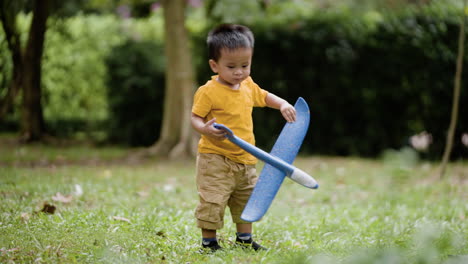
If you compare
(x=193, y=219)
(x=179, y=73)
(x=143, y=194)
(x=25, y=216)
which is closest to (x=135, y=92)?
(x=179, y=73)

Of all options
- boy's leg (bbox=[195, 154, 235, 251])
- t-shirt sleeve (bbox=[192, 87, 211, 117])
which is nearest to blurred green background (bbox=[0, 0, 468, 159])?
t-shirt sleeve (bbox=[192, 87, 211, 117])

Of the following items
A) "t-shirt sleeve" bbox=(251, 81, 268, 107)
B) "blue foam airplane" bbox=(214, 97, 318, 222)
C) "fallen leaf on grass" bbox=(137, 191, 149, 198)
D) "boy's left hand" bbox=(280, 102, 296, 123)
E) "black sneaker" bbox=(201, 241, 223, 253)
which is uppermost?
"t-shirt sleeve" bbox=(251, 81, 268, 107)

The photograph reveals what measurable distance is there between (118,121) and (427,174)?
19.1ft

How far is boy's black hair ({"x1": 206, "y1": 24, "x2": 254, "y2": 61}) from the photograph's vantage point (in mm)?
2871

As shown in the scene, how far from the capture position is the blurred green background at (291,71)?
27.0 ft

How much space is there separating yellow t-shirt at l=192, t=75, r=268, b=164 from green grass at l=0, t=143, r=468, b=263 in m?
0.58

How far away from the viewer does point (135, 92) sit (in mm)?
9945

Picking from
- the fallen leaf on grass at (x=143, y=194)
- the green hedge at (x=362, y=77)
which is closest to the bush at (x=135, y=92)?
the green hedge at (x=362, y=77)

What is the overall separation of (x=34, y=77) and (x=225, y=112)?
704 centimetres

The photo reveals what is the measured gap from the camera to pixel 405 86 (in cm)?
838

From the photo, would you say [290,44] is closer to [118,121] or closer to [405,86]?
[405,86]

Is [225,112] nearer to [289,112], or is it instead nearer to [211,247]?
[289,112]

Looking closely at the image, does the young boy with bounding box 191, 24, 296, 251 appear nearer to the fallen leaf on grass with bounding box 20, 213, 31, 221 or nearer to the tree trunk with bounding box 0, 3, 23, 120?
the fallen leaf on grass with bounding box 20, 213, 31, 221

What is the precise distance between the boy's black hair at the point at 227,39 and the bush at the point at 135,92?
276 inches
